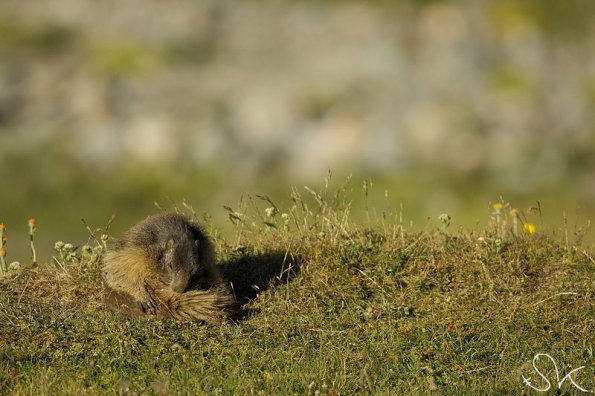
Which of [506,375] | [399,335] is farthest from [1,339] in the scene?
[506,375]

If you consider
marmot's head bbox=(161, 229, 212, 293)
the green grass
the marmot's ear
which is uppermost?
the marmot's ear

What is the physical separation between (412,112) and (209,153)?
490 cm

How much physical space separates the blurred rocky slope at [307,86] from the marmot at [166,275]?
45.0 feet

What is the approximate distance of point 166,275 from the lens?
8.62 meters

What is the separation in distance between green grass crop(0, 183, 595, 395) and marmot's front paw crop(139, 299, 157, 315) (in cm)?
27

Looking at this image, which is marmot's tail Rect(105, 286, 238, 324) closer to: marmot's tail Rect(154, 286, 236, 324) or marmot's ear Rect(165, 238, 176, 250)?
marmot's tail Rect(154, 286, 236, 324)

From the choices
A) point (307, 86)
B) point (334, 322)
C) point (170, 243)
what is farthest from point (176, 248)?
point (307, 86)

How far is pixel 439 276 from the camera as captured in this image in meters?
9.61

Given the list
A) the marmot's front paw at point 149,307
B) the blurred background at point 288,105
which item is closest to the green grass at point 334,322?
the marmot's front paw at point 149,307

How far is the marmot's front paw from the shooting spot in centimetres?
859

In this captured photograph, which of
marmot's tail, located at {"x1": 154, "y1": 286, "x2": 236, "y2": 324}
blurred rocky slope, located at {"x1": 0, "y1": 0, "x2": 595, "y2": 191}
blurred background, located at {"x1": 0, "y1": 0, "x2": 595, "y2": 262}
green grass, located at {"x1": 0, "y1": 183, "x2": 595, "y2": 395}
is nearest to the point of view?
green grass, located at {"x1": 0, "y1": 183, "x2": 595, "y2": 395}

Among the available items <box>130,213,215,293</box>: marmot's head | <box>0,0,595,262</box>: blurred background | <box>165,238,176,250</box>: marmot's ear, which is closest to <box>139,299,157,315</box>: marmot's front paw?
<box>130,213,215,293</box>: marmot's head

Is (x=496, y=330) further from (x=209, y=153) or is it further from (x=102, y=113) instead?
(x=102, y=113)

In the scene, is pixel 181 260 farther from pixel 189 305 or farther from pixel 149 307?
pixel 149 307
